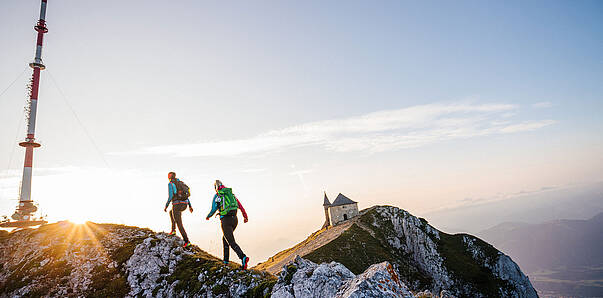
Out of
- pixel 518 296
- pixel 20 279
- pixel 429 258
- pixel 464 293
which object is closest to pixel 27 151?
pixel 20 279

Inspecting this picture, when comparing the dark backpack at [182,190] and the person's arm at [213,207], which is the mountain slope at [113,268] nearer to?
the person's arm at [213,207]

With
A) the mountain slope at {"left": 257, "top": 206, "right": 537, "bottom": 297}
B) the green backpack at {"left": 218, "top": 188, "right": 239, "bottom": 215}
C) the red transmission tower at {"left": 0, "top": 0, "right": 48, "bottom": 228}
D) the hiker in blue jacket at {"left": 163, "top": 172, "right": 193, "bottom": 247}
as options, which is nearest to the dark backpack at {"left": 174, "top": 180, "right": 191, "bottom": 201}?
the hiker in blue jacket at {"left": 163, "top": 172, "right": 193, "bottom": 247}

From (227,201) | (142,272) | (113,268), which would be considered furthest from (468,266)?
(113,268)

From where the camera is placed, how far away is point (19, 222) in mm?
45188

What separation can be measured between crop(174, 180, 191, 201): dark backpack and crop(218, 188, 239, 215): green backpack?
429 cm

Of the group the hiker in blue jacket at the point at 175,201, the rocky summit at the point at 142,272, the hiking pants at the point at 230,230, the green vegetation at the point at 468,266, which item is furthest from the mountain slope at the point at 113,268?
the green vegetation at the point at 468,266

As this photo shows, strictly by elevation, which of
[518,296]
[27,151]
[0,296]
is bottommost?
[518,296]

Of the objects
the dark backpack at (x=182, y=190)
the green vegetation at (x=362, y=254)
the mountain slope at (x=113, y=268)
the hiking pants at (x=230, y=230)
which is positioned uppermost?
the dark backpack at (x=182, y=190)

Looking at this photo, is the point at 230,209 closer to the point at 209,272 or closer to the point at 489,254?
the point at 209,272

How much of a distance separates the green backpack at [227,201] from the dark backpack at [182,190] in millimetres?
4293

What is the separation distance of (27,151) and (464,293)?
8751 centimetres

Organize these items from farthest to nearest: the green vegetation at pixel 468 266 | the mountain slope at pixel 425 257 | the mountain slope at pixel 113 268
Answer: the green vegetation at pixel 468 266
the mountain slope at pixel 425 257
the mountain slope at pixel 113 268

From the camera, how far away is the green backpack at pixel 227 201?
12539 millimetres

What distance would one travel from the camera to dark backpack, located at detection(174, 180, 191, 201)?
15.6 m
